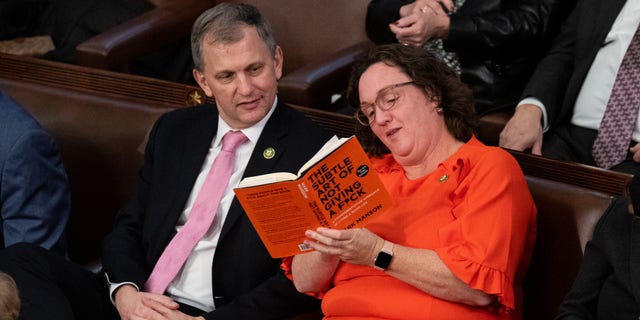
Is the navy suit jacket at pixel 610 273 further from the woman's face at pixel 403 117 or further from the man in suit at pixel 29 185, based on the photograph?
the man in suit at pixel 29 185

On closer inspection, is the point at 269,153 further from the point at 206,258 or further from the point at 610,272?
the point at 610,272

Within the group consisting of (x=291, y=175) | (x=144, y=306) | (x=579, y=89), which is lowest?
(x=144, y=306)

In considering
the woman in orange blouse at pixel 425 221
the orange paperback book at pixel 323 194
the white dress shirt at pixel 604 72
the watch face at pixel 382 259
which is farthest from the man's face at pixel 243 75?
the white dress shirt at pixel 604 72

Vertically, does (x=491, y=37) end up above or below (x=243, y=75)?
below

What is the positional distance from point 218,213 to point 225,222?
0.08 m

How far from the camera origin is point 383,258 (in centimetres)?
230

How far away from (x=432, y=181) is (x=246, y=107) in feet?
1.79

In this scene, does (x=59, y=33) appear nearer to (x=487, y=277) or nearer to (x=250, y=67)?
(x=250, y=67)

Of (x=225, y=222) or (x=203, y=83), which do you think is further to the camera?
(x=203, y=83)

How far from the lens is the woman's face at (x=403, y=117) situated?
250cm

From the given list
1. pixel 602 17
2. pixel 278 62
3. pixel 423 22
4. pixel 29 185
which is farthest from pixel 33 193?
pixel 602 17

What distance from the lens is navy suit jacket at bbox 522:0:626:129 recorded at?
3102mm

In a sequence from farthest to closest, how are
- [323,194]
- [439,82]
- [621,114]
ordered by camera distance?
[621,114], [439,82], [323,194]

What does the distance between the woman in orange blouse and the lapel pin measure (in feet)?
0.76
